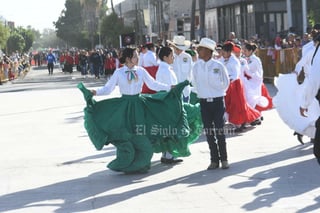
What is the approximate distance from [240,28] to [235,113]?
3851 cm

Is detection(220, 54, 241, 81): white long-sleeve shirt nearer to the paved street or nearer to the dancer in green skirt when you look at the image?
the paved street

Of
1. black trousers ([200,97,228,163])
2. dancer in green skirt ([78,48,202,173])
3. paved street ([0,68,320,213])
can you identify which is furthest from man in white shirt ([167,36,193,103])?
black trousers ([200,97,228,163])

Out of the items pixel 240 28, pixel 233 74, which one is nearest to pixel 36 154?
pixel 233 74

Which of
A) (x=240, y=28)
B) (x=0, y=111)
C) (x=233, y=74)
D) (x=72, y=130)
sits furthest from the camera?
(x=240, y=28)

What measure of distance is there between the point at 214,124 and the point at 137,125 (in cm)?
106

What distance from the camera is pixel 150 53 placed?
60.7 feet

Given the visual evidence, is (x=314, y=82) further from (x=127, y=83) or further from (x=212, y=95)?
(x=127, y=83)

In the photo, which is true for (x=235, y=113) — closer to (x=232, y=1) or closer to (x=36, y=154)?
(x=36, y=154)

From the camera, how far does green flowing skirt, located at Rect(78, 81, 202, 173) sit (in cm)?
990

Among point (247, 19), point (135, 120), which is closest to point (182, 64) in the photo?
point (135, 120)

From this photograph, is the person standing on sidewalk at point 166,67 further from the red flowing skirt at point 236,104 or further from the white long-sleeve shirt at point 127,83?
the red flowing skirt at point 236,104

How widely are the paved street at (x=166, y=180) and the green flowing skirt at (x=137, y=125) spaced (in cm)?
29

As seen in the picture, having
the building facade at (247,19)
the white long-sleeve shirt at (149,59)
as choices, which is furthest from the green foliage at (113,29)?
the white long-sleeve shirt at (149,59)

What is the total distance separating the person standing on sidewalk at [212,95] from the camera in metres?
10.0
